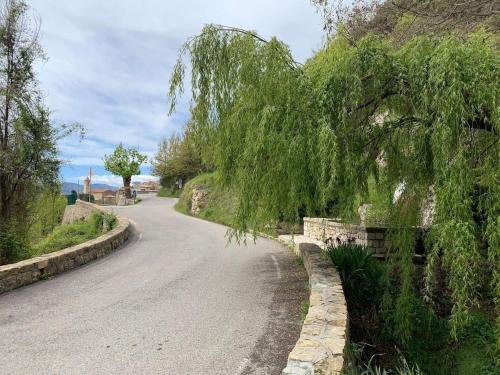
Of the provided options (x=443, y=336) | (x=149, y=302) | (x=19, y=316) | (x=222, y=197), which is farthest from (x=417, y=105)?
(x=222, y=197)

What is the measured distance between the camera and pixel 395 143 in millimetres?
6422

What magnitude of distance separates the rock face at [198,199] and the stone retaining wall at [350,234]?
14775 millimetres

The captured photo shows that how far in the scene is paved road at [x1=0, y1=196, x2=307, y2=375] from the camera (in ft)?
15.3

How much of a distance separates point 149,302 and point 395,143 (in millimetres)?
4973

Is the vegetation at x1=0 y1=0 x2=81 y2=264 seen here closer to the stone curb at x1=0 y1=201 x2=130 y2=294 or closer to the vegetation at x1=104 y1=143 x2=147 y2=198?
the stone curb at x1=0 y1=201 x2=130 y2=294

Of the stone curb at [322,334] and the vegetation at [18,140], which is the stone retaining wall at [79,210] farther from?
the stone curb at [322,334]

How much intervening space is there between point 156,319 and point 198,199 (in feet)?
79.9

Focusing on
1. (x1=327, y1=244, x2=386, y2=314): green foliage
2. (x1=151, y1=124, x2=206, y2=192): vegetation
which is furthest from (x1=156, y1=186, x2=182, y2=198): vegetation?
(x1=327, y1=244, x2=386, y2=314): green foliage

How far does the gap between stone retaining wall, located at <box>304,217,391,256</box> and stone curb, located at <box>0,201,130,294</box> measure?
269 inches

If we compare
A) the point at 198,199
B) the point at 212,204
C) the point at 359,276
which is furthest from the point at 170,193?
the point at 359,276

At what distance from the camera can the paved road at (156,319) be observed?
4.68 m

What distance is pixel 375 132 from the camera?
254 inches

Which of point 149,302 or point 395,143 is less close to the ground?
point 395,143

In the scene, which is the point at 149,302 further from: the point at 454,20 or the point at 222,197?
the point at 222,197
